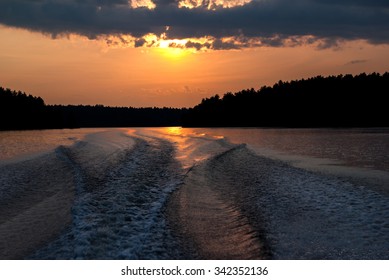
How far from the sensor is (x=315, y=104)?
146m

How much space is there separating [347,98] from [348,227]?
136115 mm

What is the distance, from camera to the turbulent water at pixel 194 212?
9586 mm

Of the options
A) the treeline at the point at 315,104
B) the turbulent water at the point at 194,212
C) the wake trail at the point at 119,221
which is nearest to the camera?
the wake trail at the point at 119,221

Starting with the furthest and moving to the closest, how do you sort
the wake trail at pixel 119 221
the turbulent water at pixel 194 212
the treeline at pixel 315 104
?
the treeline at pixel 315 104 → the turbulent water at pixel 194 212 → the wake trail at pixel 119 221

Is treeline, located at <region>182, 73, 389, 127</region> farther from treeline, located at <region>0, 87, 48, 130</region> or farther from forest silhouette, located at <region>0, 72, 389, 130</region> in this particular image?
treeline, located at <region>0, 87, 48, 130</region>

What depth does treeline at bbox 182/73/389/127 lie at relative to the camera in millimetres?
131250

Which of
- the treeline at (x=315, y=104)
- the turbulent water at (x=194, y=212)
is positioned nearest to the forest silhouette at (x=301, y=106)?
the treeline at (x=315, y=104)

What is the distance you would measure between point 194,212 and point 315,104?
5532 inches

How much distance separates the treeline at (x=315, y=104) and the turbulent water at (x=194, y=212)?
116665 mm

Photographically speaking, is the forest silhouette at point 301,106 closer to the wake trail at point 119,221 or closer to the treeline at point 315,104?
the treeline at point 315,104

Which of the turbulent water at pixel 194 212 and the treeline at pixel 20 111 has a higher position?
the treeline at pixel 20 111

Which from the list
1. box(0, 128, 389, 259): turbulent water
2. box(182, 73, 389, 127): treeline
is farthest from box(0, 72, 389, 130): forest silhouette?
box(0, 128, 389, 259): turbulent water

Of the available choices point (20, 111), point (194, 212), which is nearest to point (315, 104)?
point (20, 111)

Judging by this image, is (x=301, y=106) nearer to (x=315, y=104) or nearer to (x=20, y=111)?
(x=315, y=104)
